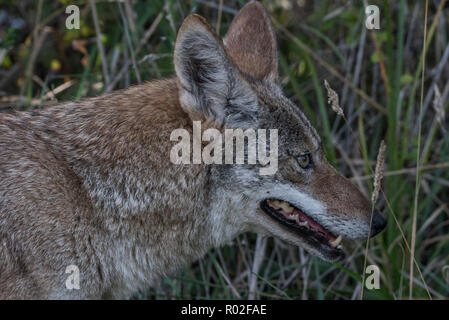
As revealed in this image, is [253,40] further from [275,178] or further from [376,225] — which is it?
[376,225]

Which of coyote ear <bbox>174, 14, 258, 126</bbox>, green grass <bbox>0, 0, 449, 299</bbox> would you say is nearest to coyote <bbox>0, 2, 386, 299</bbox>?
coyote ear <bbox>174, 14, 258, 126</bbox>

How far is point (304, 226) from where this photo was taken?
3725 millimetres

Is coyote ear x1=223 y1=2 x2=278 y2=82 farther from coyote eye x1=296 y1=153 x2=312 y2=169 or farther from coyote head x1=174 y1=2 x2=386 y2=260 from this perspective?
coyote eye x1=296 y1=153 x2=312 y2=169

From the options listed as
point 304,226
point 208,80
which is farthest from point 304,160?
point 208,80

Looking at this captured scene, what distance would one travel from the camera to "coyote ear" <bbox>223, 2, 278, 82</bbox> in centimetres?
400

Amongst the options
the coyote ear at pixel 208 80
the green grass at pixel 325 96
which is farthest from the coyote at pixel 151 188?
the green grass at pixel 325 96

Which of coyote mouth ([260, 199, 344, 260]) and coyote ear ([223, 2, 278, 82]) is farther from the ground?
coyote ear ([223, 2, 278, 82])

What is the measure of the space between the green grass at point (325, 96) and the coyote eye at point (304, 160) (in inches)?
36.7

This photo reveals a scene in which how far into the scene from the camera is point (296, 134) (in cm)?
367

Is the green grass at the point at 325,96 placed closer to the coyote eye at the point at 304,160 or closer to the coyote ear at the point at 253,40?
the coyote ear at the point at 253,40

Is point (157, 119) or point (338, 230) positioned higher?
point (157, 119)

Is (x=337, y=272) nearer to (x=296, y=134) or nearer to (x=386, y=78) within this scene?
(x=386, y=78)
